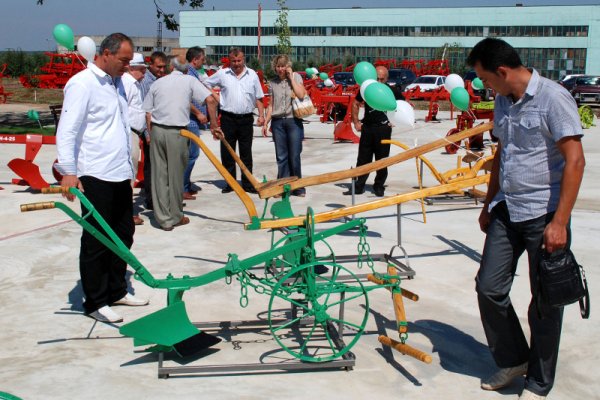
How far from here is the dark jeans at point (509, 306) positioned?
12.8ft

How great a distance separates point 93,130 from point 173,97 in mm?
3083

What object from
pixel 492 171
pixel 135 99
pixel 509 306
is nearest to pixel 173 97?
pixel 135 99

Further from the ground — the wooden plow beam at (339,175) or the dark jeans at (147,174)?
the wooden plow beam at (339,175)

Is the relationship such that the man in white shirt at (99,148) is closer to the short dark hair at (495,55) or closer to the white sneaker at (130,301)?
the white sneaker at (130,301)

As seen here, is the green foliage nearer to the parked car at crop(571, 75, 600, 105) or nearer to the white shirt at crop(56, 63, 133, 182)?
the parked car at crop(571, 75, 600, 105)

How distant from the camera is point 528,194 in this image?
3.88 meters

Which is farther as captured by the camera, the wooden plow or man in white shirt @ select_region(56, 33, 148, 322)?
the wooden plow

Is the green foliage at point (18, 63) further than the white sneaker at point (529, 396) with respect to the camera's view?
Yes

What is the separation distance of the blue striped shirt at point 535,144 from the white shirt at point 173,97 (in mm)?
4803

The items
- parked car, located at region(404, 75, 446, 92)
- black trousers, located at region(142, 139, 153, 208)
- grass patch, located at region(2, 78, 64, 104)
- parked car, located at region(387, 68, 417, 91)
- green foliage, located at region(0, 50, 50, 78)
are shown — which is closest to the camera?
black trousers, located at region(142, 139, 153, 208)

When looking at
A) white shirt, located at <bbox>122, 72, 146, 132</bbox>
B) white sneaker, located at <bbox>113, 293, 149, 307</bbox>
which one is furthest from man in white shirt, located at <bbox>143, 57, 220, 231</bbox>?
white sneaker, located at <bbox>113, 293, 149, 307</bbox>

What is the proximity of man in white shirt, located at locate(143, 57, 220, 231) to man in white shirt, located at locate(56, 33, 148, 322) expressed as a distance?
9.01ft

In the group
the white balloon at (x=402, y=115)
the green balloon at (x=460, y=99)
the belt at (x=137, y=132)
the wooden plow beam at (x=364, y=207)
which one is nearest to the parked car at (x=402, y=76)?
the green balloon at (x=460, y=99)

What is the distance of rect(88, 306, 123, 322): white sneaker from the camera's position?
205 inches
